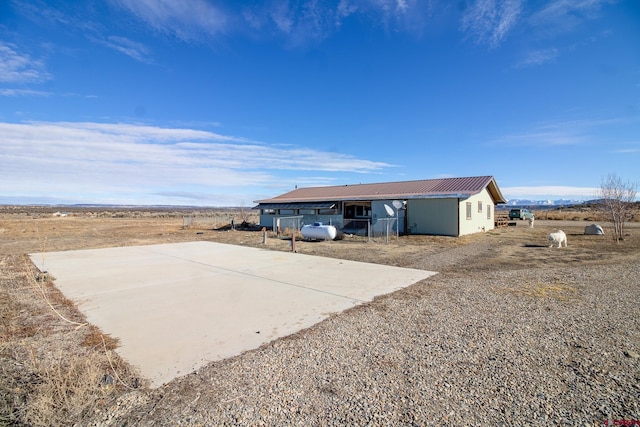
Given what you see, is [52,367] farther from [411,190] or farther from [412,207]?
[411,190]

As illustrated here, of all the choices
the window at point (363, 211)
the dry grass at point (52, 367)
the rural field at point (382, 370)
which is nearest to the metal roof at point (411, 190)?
the window at point (363, 211)

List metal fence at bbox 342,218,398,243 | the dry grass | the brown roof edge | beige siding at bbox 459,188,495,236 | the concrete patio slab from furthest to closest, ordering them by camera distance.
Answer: the brown roof edge
metal fence at bbox 342,218,398,243
beige siding at bbox 459,188,495,236
the concrete patio slab
the dry grass

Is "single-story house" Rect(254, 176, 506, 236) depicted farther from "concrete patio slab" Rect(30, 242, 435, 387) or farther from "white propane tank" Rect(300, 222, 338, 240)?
"concrete patio slab" Rect(30, 242, 435, 387)

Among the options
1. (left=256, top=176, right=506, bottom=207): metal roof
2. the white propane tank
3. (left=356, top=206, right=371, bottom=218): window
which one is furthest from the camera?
(left=356, top=206, right=371, bottom=218): window

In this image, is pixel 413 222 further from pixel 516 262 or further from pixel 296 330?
pixel 296 330

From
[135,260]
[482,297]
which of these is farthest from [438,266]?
[135,260]

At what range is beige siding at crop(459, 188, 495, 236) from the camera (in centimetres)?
2022

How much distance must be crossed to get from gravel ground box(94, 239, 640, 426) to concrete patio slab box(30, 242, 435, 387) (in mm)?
506

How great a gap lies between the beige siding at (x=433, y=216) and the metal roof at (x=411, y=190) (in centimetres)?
53

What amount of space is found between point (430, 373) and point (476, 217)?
20.7 meters

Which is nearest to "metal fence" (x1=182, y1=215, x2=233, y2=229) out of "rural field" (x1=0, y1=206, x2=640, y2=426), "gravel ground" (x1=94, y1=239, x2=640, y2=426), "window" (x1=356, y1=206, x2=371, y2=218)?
"window" (x1=356, y1=206, x2=371, y2=218)

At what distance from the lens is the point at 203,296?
7234 mm

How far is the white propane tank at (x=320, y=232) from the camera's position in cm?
1858

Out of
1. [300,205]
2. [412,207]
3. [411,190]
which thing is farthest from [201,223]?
[412,207]
